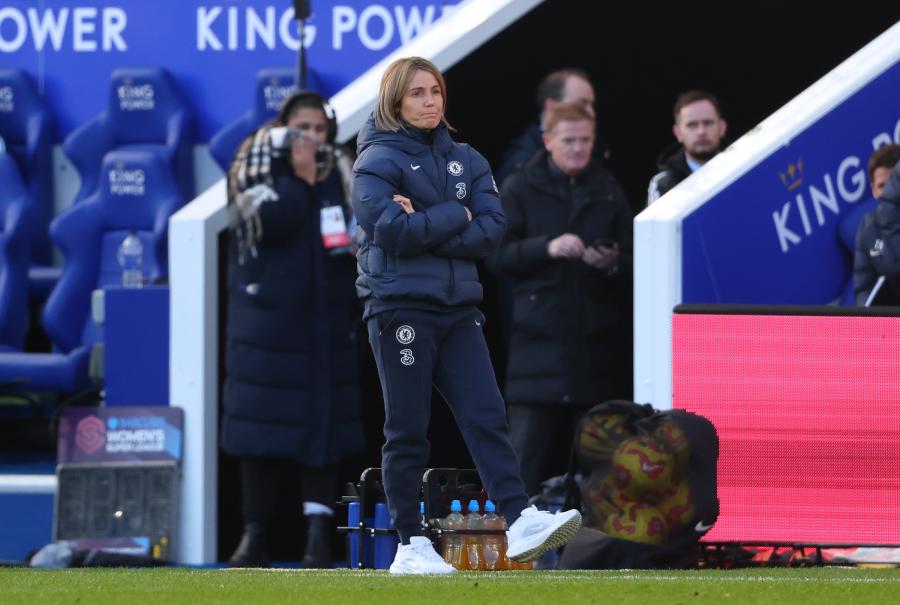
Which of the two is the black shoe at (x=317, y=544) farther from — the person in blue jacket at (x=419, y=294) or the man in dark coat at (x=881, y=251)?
the man in dark coat at (x=881, y=251)

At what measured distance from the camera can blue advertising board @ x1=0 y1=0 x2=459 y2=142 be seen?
42.1ft

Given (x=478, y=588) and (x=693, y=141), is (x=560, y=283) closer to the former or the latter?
(x=693, y=141)

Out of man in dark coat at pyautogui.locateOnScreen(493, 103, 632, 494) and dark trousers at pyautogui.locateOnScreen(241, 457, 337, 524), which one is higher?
man in dark coat at pyautogui.locateOnScreen(493, 103, 632, 494)

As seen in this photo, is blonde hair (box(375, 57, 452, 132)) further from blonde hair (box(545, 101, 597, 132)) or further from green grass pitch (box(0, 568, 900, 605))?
blonde hair (box(545, 101, 597, 132))

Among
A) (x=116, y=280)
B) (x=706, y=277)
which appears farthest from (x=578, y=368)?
(x=116, y=280)

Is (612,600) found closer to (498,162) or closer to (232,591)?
(232,591)

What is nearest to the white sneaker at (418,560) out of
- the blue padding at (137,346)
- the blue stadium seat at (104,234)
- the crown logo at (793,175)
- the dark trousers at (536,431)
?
the dark trousers at (536,431)

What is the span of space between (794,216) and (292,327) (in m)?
2.08

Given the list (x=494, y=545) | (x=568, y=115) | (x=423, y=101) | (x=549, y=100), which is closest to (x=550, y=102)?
(x=549, y=100)

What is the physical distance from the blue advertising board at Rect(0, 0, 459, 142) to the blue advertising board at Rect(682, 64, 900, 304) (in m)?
4.49

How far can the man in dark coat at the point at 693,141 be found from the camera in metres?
8.68

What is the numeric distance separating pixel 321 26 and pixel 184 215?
13.5ft

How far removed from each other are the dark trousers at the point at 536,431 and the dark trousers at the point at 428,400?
76.8 inches

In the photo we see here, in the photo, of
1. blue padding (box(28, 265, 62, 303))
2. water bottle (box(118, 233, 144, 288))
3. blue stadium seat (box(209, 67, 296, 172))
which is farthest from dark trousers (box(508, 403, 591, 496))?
blue padding (box(28, 265, 62, 303))
